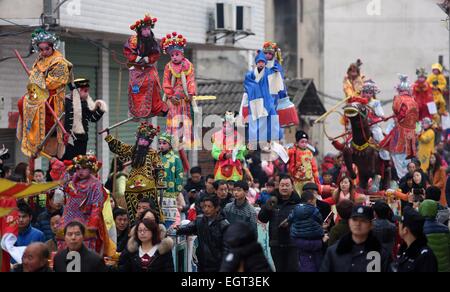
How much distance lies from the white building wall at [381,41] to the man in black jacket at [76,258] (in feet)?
97.5

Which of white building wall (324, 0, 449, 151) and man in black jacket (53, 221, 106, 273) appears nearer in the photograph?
man in black jacket (53, 221, 106, 273)

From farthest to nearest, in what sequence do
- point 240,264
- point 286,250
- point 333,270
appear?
1. point 286,250
2. point 333,270
3. point 240,264

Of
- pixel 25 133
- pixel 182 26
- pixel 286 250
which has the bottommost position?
pixel 286 250

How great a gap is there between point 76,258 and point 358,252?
2505 millimetres

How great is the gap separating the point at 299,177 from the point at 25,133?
5.13 m

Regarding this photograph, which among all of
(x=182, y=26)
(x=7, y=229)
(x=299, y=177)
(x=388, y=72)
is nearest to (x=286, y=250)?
(x=7, y=229)

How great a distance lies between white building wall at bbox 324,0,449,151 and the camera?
40312mm

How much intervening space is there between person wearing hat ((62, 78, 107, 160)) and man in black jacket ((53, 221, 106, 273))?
18.0 feet

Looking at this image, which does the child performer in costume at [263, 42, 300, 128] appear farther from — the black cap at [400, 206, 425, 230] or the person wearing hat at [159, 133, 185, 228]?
the black cap at [400, 206, 425, 230]

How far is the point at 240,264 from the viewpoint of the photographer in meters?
9.23

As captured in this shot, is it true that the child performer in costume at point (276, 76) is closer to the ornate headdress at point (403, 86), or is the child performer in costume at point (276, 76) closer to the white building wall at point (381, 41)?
the ornate headdress at point (403, 86)

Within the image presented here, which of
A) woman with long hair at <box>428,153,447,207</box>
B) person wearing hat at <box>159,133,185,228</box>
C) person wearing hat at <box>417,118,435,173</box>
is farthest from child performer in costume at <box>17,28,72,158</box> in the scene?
person wearing hat at <box>417,118,435,173</box>

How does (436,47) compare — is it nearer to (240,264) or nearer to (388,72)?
(388,72)

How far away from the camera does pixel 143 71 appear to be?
17.2 meters
